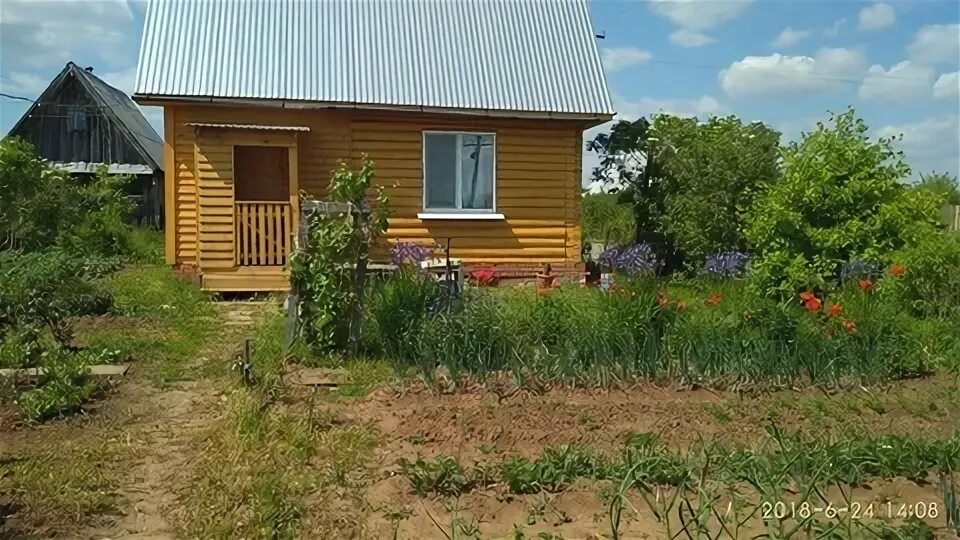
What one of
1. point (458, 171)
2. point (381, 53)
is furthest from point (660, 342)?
point (381, 53)

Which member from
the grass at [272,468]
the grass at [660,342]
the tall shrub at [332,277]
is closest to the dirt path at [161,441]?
the grass at [272,468]

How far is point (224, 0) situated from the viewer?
44.4ft

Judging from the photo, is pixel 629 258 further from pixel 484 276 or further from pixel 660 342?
pixel 660 342

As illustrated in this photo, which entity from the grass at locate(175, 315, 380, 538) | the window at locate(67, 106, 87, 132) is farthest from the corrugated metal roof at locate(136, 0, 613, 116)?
the window at locate(67, 106, 87, 132)

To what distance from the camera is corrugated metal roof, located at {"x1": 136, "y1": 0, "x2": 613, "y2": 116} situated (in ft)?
40.0

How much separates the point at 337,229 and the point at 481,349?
165 centimetres

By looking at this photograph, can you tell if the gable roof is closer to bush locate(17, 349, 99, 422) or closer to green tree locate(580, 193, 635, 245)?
green tree locate(580, 193, 635, 245)

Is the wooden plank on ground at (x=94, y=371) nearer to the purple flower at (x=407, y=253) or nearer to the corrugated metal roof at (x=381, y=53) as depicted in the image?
the purple flower at (x=407, y=253)

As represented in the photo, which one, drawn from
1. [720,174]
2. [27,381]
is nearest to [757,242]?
[720,174]

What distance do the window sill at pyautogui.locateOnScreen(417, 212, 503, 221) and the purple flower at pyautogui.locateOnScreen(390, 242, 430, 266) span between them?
514mm

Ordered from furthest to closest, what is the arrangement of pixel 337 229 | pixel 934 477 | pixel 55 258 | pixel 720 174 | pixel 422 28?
1. pixel 422 28
2. pixel 720 174
3. pixel 55 258
4. pixel 337 229
5. pixel 934 477

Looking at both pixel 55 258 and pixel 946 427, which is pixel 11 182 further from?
pixel 946 427

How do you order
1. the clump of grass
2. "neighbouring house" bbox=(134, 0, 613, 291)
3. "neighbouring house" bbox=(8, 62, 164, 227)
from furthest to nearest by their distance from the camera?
1. "neighbouring house" bbox=(8, 62, 164, 227)
2. "neighbouring house" bbox=(134, 0, 613, 291)
3. the clump of grass
